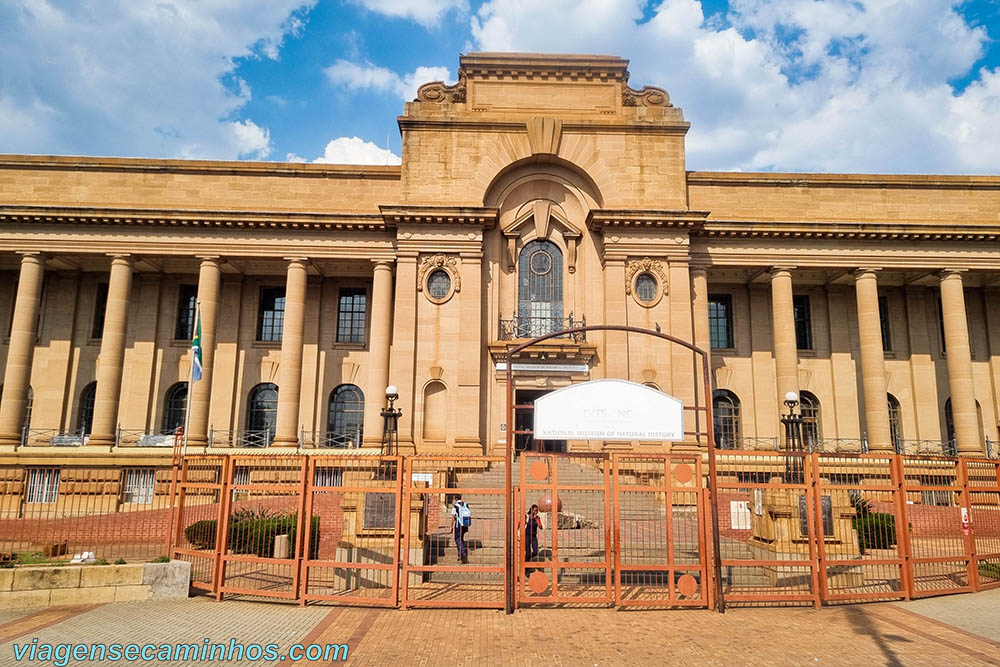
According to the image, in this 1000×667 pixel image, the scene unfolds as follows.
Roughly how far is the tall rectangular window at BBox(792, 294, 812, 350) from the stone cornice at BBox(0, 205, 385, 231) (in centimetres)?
2197

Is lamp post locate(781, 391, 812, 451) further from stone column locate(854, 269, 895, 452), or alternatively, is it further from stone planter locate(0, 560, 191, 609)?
stone planter locate(0, 560, 191, 609)

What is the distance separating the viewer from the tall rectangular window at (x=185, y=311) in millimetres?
32469

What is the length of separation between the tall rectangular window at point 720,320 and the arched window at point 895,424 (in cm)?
847

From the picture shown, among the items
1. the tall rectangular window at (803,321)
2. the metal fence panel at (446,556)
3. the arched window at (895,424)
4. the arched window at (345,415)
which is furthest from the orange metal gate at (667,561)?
the arched window at (895,424)

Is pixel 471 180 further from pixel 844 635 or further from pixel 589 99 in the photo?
pixel 844 635

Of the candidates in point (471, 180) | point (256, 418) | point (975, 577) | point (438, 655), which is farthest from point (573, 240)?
point (438, 655)

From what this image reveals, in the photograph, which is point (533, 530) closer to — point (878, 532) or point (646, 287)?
point (878, 532)

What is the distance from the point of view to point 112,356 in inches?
1121

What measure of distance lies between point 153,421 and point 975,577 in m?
32.4

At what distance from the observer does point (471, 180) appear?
29312mm

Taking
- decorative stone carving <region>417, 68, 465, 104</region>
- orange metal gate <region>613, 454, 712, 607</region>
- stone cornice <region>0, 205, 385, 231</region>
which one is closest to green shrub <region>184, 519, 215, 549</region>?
orange metal gate <region>613, 454, 712, 607</region>

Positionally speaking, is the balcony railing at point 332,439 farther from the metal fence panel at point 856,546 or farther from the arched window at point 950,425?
the arched window at point 950,425

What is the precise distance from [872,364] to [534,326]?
15.6 m

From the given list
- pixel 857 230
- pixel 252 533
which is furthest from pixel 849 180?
pixel 252 533
